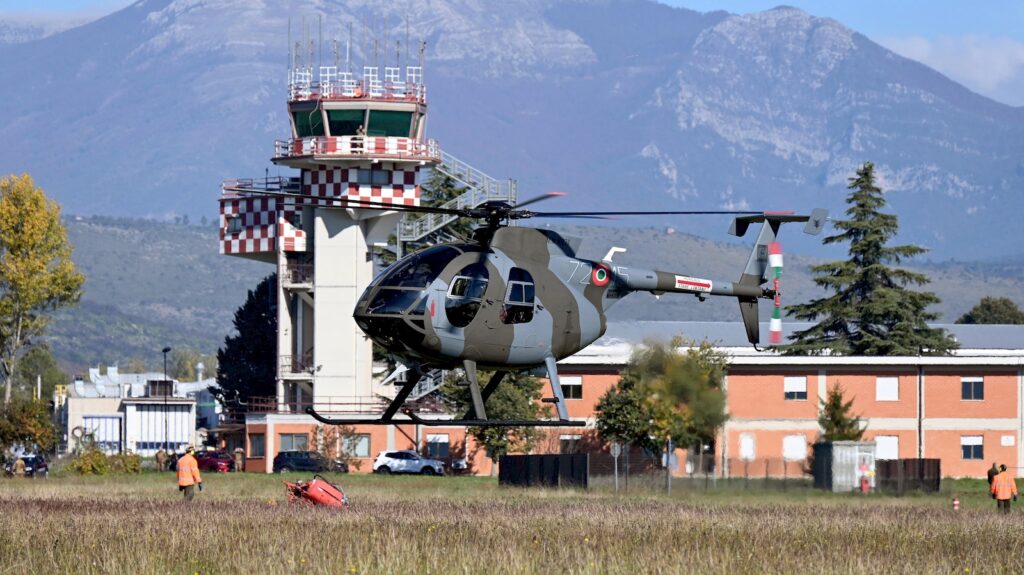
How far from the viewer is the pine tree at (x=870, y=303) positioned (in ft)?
358

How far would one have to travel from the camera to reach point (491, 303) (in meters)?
32.3

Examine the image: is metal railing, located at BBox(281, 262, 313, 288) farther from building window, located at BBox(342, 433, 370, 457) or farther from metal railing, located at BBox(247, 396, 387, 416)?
building window, located at BBox(342, 433, 370, 457)

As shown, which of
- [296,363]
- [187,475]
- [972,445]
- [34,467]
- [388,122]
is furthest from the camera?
[296,363]

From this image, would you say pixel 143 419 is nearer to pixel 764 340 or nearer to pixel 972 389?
pixel 764 340

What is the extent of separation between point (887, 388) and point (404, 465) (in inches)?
886

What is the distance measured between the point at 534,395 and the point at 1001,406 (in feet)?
72.1

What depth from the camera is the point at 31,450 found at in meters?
78.1

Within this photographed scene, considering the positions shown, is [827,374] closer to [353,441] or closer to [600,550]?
[353,441]

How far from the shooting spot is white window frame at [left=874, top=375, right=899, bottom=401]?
272 feet

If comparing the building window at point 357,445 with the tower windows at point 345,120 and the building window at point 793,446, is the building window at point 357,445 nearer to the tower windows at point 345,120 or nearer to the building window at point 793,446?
the tower windows at point 345,120

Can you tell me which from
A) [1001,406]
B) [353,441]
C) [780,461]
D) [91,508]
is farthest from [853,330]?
[91,508]

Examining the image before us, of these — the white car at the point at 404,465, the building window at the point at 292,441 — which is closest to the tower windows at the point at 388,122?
the building window at the point at 292,441

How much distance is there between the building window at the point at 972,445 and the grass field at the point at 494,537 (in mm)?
37670

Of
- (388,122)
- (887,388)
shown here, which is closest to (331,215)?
(388,122)
